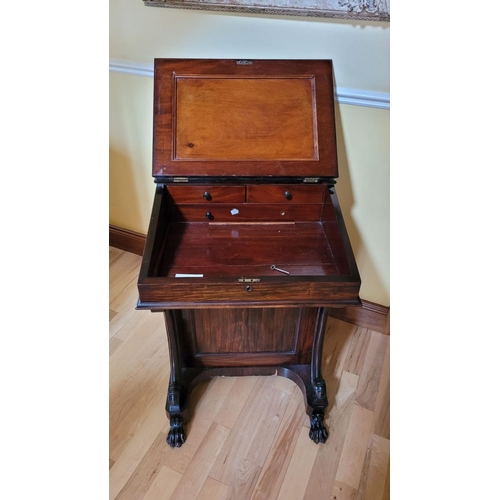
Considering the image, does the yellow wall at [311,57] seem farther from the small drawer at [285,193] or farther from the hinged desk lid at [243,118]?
the small drawer at [285,193]

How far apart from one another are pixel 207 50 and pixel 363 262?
3.42ft

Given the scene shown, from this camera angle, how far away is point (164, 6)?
1.29 metres

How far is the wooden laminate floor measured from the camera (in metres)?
1.28

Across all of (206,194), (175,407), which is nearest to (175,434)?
(175,407)

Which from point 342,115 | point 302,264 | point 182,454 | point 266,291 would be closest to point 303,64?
point 342,115

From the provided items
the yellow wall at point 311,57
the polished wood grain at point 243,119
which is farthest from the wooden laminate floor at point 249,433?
the polished wood grain at point 243,119

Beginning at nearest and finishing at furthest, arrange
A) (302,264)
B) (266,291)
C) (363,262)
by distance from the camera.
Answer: (266,291) → (302,264) → (363,262)

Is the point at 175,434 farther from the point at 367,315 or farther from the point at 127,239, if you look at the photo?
the point at 127,239

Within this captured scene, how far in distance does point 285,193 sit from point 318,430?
863mm

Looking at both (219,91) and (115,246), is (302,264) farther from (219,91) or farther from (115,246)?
(115,246)

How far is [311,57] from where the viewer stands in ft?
4.24

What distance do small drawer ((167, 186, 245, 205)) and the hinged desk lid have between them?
50mm

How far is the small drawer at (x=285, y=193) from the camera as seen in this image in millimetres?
1193

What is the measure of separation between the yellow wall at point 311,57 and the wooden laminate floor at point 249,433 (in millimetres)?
433
